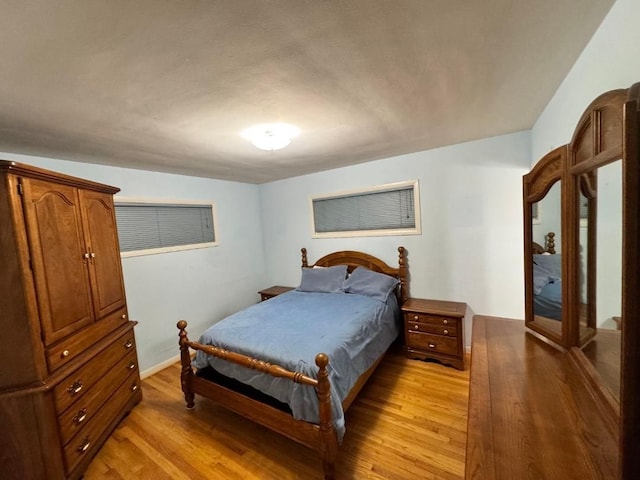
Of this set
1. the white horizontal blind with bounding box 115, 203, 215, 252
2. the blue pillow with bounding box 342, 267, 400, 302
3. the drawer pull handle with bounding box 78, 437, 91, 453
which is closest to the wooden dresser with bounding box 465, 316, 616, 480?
the blue pillow with bounding box 342, 267, 400, 302

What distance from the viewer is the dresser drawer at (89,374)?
1.53 metres

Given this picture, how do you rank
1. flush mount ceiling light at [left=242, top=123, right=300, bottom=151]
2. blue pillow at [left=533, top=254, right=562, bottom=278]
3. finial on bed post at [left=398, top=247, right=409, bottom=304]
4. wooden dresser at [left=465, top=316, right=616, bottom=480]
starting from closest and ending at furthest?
wooden dresser at [left=465, top=316, right=616, bottom=480] < blue pillow at [left=533, top=254, right=562, bottom=278] < flush mount ceiling light at [left=242, top=123, right=300, bottom=151] < finial on bed post at [left=398, top=247, right=409, bottom=304]

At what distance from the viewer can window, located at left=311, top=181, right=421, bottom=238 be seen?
119 inches

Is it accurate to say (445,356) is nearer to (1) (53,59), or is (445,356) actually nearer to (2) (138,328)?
(2) (138,328)

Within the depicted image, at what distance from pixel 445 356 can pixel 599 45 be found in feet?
8.25

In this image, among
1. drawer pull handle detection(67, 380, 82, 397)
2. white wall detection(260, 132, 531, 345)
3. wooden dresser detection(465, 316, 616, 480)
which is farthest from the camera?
white wall detection(260, 132, 531, 345)

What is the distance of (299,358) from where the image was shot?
171cm

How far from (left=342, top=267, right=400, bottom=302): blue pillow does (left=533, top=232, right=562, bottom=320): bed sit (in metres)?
1.40

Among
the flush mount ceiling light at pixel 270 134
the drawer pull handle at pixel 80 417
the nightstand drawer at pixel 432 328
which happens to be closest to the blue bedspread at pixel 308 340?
the nightstand drawer at pixel 432 328

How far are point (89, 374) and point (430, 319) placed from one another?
9.43 ft

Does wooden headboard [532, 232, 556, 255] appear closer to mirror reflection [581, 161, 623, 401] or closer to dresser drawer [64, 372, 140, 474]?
mirror reflection [581, 161, 623, 401]

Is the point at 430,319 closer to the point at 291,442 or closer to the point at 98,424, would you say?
the point at 291,442

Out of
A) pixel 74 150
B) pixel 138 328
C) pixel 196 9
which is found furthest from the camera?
pixel 138 328

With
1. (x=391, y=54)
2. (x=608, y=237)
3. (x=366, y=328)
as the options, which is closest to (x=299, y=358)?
(x=366, y=328)
